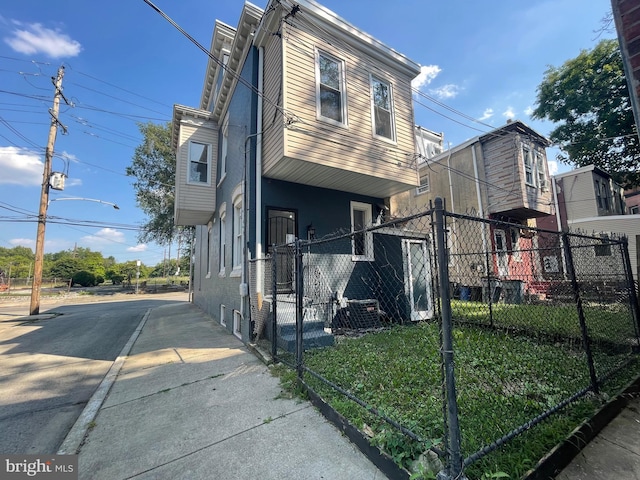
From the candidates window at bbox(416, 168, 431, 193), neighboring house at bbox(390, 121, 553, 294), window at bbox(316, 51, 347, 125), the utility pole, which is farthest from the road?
window at bbox(416, 168, 431, 193)

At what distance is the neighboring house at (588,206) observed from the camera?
13.5 meters

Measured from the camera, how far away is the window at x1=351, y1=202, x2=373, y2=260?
23.6 feet

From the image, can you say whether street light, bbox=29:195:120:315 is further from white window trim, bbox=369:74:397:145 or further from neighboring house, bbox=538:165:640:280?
neighboring house, bbox=538:165:640:280

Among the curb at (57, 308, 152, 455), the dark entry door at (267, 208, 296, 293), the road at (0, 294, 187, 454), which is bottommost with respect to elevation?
the road at (0, 294, 187, 454)

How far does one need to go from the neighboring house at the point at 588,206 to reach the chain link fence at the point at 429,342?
818 centimetres

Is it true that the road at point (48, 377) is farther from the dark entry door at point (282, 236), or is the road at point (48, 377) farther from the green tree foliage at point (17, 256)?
the green tree foliage at point (17, 256)

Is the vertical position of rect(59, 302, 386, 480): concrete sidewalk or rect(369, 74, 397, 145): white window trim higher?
rect(369, 74, 397, 145): white window trim

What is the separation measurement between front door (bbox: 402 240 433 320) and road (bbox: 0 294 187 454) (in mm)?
6233

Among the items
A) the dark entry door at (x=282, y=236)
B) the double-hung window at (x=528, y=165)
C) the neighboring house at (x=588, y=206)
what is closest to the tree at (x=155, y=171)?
the dark entry door at (x=282, y=236)

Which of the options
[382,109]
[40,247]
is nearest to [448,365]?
[382,109]

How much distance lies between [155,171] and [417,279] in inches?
834

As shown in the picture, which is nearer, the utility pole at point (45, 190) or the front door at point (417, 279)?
the front door at point (417, 279)

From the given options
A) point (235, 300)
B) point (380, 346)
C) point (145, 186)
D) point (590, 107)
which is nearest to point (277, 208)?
point (235, 300)

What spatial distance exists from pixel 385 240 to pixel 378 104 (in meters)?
3.52
